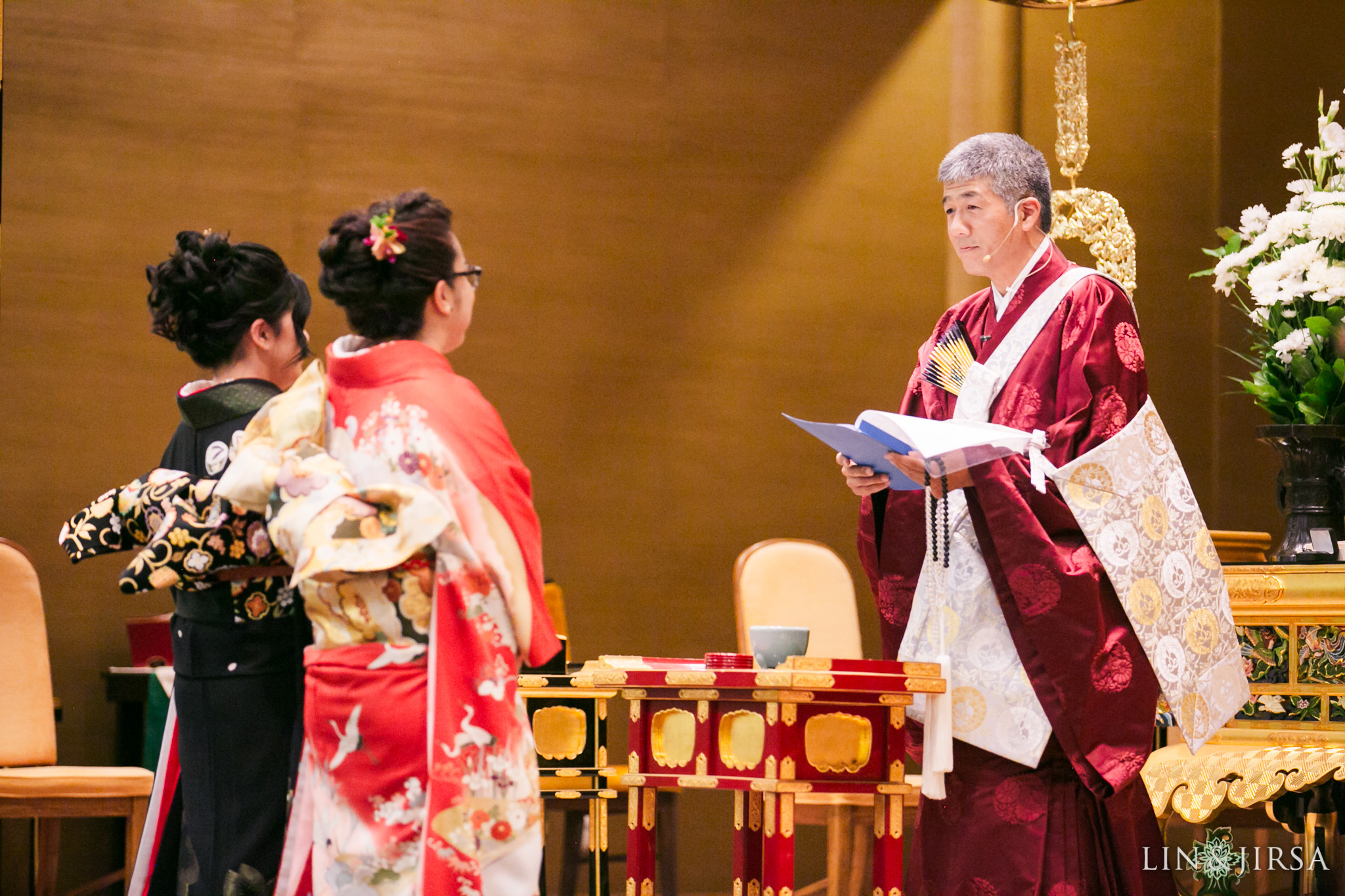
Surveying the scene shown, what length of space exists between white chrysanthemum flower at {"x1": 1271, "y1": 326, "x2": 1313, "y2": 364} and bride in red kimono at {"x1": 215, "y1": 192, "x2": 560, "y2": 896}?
5.99 ft

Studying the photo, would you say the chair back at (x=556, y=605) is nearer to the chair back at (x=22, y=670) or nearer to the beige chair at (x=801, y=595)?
the beige chair at (x=801, y=595)

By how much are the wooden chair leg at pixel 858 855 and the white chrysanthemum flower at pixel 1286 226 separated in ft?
4.92

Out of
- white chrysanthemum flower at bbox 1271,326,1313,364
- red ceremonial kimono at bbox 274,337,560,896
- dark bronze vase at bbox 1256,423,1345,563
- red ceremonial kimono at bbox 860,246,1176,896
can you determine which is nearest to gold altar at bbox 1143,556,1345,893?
dark bronze vase at bbox 1256,423,1345,563

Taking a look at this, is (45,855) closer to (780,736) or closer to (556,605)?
(556,605)

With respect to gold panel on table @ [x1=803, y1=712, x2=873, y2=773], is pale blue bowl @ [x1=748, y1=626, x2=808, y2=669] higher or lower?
higher

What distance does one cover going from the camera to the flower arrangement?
2.89m

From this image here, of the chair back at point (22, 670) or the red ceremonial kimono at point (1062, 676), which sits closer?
the red ceremonial kimono at point (1062, 676)

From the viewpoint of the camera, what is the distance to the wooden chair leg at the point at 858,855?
3072 mm

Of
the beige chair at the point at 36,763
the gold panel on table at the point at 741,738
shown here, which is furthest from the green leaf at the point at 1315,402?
the beige chair at the point at 36,763

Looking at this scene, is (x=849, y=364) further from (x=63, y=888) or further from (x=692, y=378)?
(x=63, y=888)

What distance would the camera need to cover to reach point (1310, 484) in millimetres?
2947

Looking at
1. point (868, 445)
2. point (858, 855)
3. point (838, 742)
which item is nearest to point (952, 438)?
point (868, 445)

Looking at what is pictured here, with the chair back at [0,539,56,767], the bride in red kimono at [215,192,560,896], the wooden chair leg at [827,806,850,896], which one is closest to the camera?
the bride in red kimono at [215,192,560,896]

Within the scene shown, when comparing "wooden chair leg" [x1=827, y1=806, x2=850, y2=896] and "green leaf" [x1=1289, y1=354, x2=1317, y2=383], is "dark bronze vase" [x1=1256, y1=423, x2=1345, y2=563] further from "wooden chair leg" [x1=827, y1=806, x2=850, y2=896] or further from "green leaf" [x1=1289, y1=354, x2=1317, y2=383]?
"wooden chair leg" [x1=827, y1=806, x2=850, y2=896]
